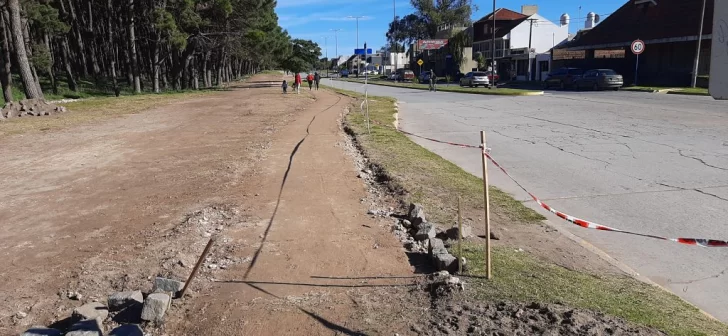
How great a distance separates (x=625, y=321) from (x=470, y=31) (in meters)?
88.0

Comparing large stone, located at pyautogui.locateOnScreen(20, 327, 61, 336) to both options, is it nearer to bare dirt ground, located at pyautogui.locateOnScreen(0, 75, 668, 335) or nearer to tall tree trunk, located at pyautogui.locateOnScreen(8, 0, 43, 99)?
bare dirt ground, located at pyautogui.locateOnScreen(0, 75, 668, 335)

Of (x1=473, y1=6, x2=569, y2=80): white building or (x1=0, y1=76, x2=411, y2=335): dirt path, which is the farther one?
(x1=473, y1=6, x2=569, y2=80): white building

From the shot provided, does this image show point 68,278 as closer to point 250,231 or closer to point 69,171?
point 250,231

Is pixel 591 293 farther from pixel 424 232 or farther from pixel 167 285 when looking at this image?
pixel 167 285

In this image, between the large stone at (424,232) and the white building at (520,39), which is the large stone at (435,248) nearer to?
the large stone at (424,232)

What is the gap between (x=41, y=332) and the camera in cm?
399

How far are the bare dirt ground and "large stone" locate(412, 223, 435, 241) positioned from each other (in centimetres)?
39

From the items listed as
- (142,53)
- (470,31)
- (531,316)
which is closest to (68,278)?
(531,316)

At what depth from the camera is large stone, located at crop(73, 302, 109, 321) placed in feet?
13.8

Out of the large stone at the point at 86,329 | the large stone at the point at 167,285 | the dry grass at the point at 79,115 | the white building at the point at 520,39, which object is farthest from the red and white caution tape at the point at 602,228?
the white building at the point at 520,39

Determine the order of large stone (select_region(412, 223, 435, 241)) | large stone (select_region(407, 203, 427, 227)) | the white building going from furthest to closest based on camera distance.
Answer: the white building
large stone (select_region(407, 203, 427, 227))
large stone (select_region(412, 223, 435, 241))

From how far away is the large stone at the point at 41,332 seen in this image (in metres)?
3.94

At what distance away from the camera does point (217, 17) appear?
139ft

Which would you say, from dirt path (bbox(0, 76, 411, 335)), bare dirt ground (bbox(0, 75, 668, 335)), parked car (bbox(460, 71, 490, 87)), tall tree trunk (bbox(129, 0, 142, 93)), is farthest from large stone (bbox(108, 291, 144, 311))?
parked car (bbox(460, 71, 490, 87))
